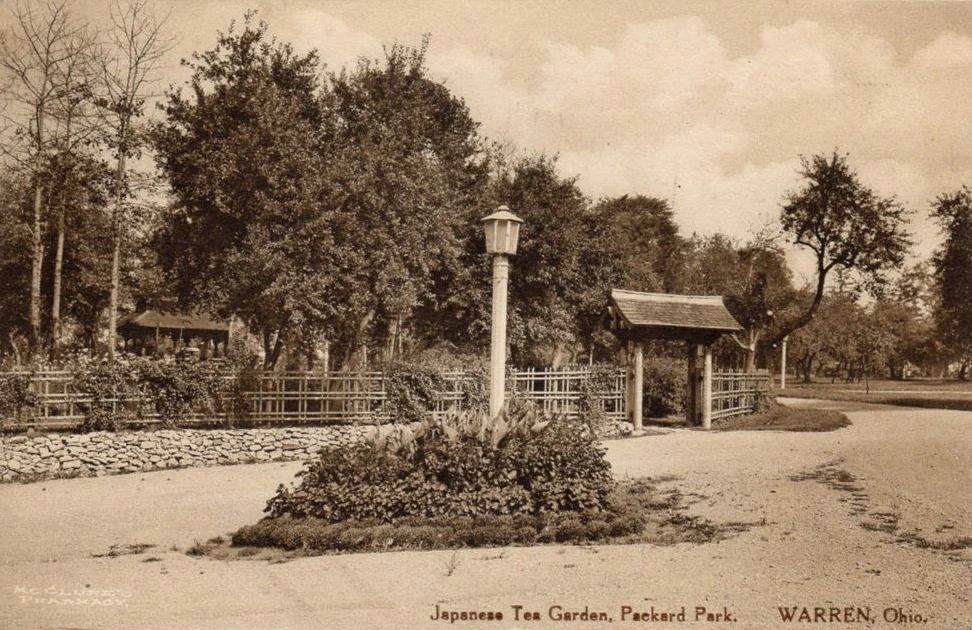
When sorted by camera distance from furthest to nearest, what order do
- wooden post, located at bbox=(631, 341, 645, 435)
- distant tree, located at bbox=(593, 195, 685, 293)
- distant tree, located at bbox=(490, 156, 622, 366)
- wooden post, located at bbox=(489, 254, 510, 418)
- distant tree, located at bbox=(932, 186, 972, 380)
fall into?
1. distant tree, located at bbox=(593, 195, 685, 293)
2. distant tree, located at bbox=(490, 156, 622, 366)
3. wooden post, located at bbox=(631, 341, 645, 435)
4. distant tree, located at bbox=(932, 186, 972, 380)
5. wooden post, located at bbox=(489, 254, 510, 418)

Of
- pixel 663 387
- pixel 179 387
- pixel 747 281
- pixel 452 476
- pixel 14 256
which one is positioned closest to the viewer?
pixel 452 476

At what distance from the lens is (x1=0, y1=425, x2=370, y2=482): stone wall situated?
1209 cm

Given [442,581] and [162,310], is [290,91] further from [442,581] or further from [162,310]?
[442,581]

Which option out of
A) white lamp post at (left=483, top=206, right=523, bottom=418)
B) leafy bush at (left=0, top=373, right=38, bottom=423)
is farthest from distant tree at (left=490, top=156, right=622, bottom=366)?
leafy bush at (left=0, top=373, right=38, bottom=423)

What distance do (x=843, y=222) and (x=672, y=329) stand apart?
12.4 metres

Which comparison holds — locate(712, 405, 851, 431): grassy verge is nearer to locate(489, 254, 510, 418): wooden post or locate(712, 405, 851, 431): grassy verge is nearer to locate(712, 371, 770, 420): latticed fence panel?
locate(712, 371, 770, 420): latticed fence panel

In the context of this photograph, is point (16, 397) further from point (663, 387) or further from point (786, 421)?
point (786, 421)

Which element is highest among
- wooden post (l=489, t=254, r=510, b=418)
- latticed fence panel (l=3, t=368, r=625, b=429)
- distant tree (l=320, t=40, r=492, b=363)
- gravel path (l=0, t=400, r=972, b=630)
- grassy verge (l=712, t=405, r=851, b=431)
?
distant tree (l=320, t=40, r=492, b=363)

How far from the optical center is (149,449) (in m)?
13.3

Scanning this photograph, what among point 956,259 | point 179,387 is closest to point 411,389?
point 179,387

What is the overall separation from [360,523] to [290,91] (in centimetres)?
1396

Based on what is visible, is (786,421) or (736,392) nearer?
(786,421)

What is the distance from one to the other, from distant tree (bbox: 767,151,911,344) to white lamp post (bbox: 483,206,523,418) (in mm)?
19161

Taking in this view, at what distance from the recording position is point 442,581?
5.99m
